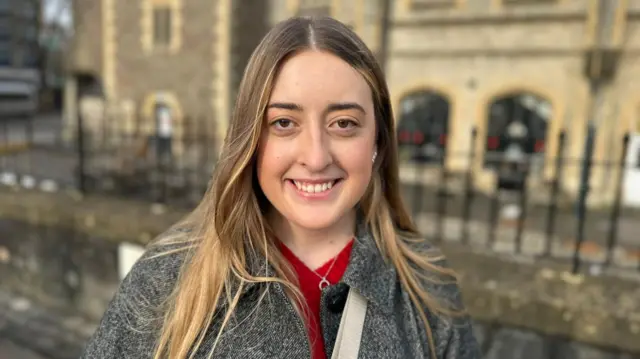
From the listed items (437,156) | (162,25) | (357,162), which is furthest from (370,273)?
(162,25)

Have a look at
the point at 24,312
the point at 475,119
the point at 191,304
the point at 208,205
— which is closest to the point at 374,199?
the point at 208,205

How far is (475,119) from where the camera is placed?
39.9ft

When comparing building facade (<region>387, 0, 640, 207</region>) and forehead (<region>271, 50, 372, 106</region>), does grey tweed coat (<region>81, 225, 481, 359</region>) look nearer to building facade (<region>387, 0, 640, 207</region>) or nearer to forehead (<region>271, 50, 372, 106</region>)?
forehead (<region>271, 50, 372, 106</region>)

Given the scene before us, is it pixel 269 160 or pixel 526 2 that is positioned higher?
pixel 526 2

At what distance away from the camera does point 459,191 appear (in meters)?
10.8

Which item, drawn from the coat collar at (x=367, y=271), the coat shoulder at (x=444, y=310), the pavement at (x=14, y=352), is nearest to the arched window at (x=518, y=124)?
the pavement at (x=14, y=352)

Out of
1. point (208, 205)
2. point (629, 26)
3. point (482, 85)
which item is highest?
point (629, 26)

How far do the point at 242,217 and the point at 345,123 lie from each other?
0.46 m

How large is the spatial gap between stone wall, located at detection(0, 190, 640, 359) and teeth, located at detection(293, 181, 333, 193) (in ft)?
6.60

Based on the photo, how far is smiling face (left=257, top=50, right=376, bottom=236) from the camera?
147 centimetres

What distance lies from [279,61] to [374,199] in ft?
2.35

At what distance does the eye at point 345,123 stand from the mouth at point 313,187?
181 millimetres

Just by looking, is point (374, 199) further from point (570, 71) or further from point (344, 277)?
point (570, 71)

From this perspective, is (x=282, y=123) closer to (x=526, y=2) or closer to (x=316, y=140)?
(x=316, y=140)
